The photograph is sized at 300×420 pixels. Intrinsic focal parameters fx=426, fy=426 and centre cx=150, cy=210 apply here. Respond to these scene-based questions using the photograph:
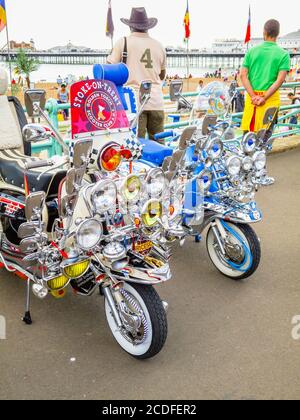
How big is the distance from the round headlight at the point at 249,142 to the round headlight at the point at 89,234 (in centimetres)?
138

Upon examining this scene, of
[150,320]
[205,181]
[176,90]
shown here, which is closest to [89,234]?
[150,320]

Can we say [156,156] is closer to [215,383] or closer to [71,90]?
[71,90]

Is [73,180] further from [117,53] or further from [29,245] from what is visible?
[117,53]

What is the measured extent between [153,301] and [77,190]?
723 mm

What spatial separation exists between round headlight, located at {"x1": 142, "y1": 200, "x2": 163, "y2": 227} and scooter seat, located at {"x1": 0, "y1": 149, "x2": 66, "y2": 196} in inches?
24.5

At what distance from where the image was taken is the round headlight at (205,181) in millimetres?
3023

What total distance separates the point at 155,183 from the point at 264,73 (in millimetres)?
3003

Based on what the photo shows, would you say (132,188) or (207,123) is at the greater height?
(207,123)

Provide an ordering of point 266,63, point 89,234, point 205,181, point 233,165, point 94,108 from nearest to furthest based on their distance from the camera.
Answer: point 89,234, point 94,108, point 233,165, point 205,181, point 266,63

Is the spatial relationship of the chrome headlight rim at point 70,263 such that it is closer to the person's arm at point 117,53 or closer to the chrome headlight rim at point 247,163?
the chrome headlight rim at point 247,163

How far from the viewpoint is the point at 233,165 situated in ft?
9.72
